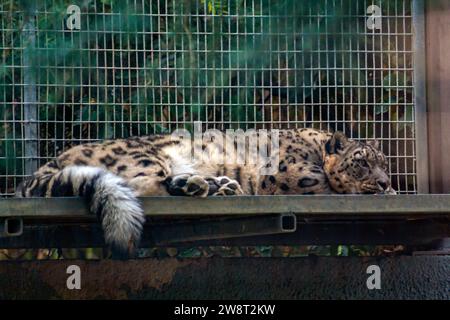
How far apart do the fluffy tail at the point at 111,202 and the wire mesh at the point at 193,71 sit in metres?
0.52

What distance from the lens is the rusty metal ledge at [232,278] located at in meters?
4.65

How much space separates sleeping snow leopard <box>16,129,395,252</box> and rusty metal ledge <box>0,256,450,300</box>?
0.47 meters

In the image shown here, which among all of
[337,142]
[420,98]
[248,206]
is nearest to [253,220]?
[248,206]

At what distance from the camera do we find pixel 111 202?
3668 millimetres

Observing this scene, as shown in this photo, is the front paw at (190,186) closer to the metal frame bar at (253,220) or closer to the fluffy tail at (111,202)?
Answer: the metal frame bar at (253,220)

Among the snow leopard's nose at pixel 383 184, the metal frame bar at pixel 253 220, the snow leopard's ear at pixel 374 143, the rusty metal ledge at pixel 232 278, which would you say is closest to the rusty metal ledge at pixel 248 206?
the metal frame bar at pixel 253 220

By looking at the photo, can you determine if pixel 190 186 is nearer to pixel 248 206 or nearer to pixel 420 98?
pixel 248 206

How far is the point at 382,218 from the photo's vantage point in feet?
14.7

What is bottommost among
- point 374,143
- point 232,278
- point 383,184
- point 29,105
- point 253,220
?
point 232,278

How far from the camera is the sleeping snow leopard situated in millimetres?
3699

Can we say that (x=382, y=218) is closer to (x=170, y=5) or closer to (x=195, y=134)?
(x=195, y=134)

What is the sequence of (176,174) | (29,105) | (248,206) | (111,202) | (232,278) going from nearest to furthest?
(111,202) < (248,206) < (176,174) < (29,105) < (232,278)

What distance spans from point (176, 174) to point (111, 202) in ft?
1.38
